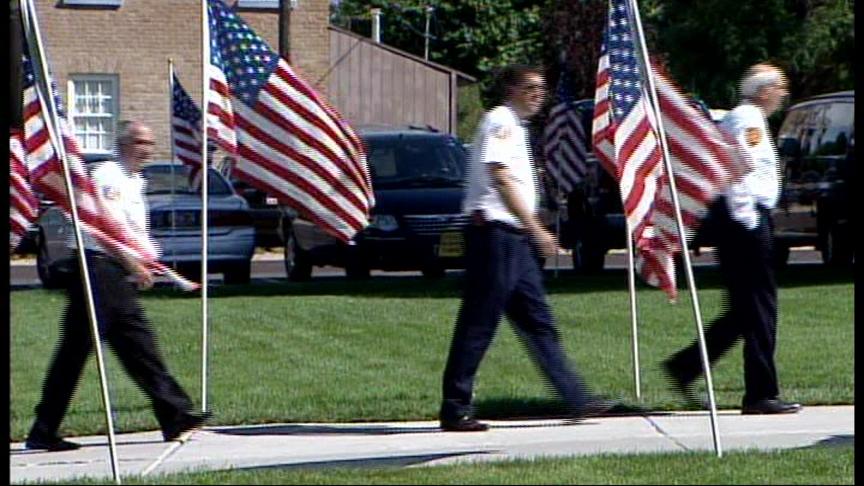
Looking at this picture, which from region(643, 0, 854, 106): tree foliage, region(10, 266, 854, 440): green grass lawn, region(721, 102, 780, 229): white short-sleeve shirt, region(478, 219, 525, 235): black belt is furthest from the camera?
region(643, 0, 854, 106): tree foliage

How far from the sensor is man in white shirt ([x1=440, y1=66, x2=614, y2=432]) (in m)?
9.42

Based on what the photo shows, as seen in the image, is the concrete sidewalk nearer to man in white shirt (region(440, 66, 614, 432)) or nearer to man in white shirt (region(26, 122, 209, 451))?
man in white shirt (region(26, 122, 209, 451))

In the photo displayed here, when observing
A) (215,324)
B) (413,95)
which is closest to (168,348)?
(215,324)

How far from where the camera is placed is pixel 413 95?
39219mm

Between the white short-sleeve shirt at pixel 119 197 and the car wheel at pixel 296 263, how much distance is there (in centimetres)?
1207

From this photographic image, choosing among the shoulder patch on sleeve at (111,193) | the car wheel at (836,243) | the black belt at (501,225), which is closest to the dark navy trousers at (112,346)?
the shoulder patch on sleeve at (111,193)

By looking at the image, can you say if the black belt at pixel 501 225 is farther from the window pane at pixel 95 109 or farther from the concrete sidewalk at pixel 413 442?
the window pane at pixel 95 109

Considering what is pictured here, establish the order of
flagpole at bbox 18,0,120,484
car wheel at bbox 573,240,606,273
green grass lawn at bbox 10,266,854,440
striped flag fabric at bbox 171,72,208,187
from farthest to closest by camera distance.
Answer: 1. car wheel at bbox 573,240,606,273
2. striped flag fabric at bbox 171,72,208,187
3. green grass lawn at bbox 10,266,854,440
4. flagpole at bbox 18,0,120,484

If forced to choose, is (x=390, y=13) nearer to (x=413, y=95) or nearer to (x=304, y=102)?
(x=413, y=95)

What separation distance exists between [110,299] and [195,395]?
2089 mm

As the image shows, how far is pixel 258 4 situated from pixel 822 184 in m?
16.5

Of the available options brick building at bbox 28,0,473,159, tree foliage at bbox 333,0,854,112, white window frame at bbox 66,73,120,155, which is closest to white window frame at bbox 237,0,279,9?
brick building at bbox 28,0,473,159

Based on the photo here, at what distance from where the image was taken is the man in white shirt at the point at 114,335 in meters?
9.41

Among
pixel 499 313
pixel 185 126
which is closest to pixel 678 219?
pixel 499 313
